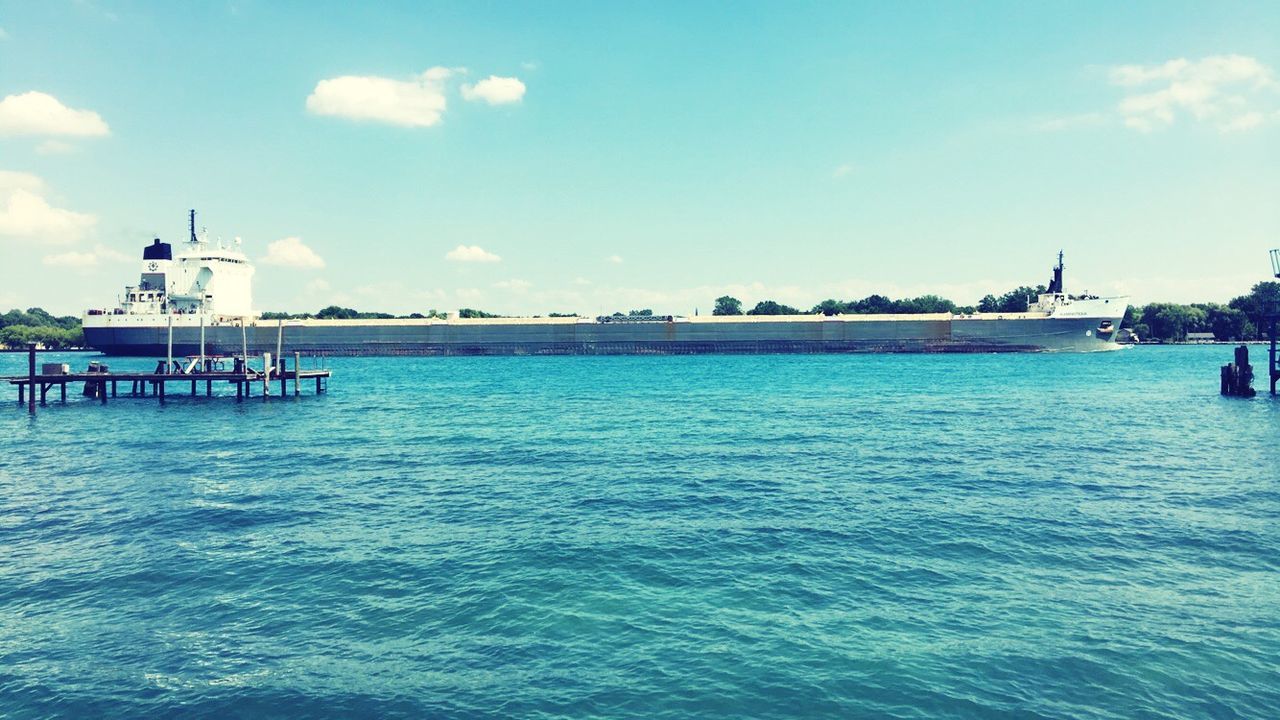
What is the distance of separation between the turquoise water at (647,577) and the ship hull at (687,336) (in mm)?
66943

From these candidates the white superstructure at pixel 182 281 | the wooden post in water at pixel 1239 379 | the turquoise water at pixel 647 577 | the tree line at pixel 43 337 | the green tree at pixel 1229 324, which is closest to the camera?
the turquoise water at pixel 647 577

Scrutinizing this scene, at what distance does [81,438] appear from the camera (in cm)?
3030

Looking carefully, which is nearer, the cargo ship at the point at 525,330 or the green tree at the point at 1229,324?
the cargo ship at the point at 525,330

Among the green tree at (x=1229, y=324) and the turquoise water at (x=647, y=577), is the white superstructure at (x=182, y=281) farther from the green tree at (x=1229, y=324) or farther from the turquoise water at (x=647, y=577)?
the green tree at (x=1229, y=324)

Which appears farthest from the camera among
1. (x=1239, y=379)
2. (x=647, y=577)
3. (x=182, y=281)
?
(x=182, y=281)

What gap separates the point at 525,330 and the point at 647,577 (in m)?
86.8

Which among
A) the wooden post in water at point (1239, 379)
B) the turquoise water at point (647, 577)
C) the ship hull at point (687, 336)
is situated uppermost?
the ship hull at point (687, 336)

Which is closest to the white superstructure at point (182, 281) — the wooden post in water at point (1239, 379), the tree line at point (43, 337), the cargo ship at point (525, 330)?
the cargo ship at point (525, 330)

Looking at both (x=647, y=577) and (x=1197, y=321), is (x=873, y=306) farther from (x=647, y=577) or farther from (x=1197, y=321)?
(x=647, y=577)

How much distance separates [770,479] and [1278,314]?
41542 millimetres

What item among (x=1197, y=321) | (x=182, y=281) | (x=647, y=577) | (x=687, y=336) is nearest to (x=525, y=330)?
(x=687, y=336)

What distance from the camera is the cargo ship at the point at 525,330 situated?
88.0 meters

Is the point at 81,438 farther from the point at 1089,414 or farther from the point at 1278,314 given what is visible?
the point at 1278,314

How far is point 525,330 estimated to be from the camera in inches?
3839
